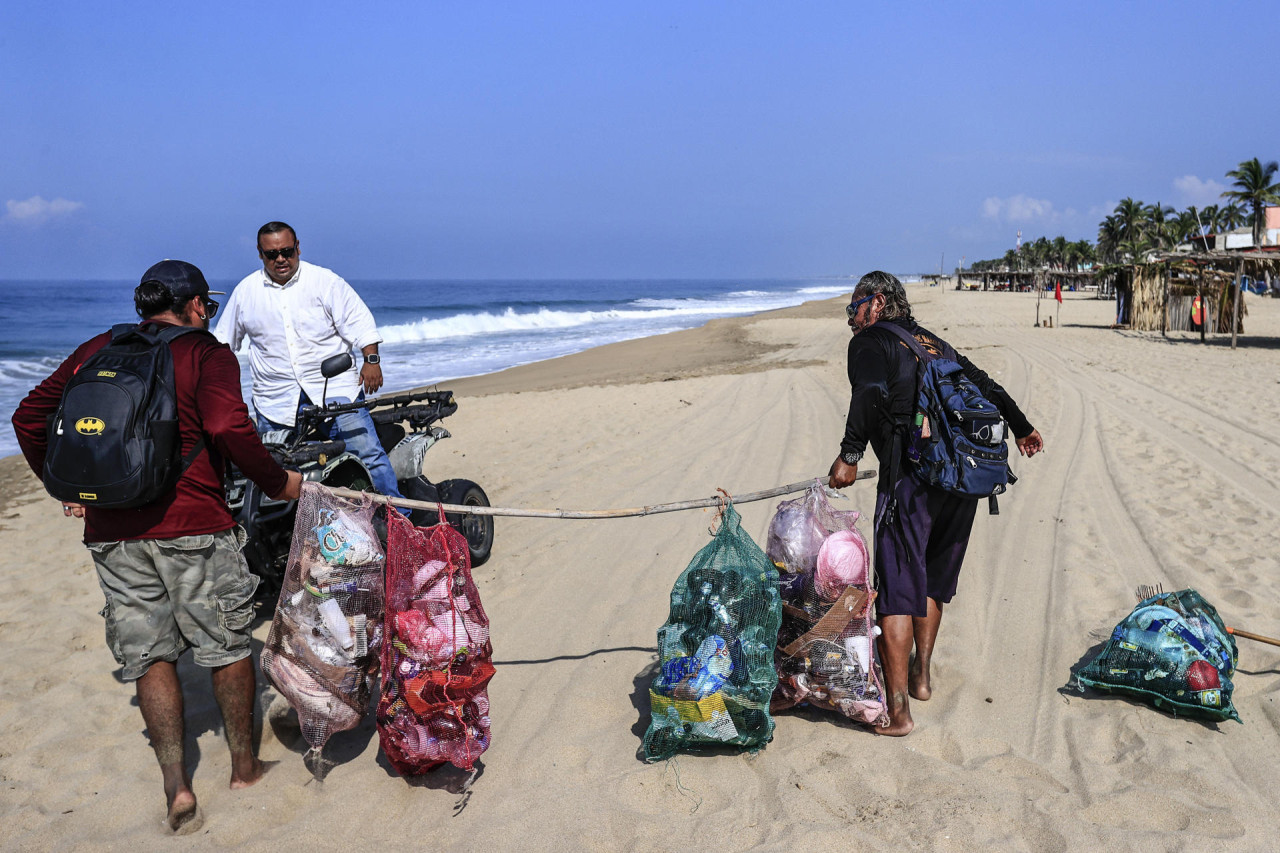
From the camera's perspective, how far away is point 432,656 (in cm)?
308

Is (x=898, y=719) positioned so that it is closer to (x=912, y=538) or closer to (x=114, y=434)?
(x=912, y=538)

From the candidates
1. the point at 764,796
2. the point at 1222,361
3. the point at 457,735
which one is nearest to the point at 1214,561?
the point at 764,796

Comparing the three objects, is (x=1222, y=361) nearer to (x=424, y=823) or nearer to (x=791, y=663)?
(x=791, y=663)

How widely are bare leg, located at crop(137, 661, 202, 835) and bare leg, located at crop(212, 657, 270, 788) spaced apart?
16 centimetres

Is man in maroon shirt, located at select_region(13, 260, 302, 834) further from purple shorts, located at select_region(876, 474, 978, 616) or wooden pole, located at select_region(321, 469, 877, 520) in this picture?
purple shorts, located at select_region(876, 474, 978, 616)

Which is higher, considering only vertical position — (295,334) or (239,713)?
(295,334)

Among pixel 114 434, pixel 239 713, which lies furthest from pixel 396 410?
pixel 114 434

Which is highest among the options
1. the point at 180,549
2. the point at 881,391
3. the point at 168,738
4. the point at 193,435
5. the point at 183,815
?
the point at 881,391

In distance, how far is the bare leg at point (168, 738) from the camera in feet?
9.59

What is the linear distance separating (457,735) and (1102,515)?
5.23 m

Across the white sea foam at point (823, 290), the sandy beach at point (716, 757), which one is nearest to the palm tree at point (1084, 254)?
the white sea foam at point (823, 290)

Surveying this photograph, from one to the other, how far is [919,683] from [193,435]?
10.5ft

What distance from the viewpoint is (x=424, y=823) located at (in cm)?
296

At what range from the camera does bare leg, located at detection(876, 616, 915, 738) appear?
11.2 ft
